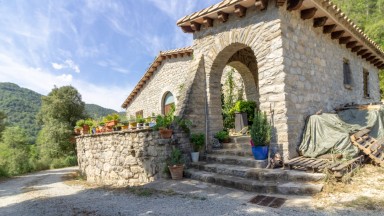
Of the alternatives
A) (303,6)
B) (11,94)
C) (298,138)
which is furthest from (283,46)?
(11,94)

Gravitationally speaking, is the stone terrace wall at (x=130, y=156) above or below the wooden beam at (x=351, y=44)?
below

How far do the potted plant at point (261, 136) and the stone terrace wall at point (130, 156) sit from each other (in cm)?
205

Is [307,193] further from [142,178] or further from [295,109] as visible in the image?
[142,178]

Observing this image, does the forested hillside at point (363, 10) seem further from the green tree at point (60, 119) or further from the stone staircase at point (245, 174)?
the green tree at point (60, 119)

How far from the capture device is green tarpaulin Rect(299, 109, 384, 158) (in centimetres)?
541

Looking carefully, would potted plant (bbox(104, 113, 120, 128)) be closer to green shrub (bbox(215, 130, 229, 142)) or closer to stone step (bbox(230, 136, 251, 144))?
green shrub (bbox(215, 130, 229, 142))

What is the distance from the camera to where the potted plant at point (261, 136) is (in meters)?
5.54

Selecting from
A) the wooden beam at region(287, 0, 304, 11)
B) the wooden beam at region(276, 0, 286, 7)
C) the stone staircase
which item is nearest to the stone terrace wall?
the stone staircase

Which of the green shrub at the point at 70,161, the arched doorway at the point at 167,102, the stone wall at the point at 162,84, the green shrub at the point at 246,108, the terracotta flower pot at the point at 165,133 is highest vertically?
the stone wall at the point at 162,84

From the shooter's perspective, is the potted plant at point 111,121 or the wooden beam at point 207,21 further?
the potted plant at point 111,121

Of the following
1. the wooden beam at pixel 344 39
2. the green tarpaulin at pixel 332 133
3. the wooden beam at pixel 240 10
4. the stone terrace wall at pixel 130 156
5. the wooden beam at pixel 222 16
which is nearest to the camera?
the green tarpaulin at pixel 332 133

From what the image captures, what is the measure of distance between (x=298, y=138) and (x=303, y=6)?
3135 mm

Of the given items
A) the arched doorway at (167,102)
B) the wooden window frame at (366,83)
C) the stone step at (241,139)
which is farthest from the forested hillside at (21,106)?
the wooden window frame at (366,83)

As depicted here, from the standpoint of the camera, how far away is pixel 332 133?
5.61m
